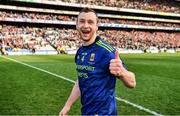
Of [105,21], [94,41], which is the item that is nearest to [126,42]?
[105,21]

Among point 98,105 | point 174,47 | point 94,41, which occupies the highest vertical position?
point 94,41

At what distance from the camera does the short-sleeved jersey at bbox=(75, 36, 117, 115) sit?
3947mm

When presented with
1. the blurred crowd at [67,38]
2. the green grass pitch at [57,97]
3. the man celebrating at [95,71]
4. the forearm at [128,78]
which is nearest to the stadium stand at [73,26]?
the blurred crowd at [67,38]

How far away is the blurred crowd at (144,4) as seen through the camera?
7429 centimetres

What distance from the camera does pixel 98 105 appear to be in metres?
4.00

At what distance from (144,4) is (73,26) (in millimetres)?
22613

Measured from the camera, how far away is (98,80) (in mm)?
3998

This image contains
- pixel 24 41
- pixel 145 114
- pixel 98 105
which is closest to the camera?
pixel 98 105

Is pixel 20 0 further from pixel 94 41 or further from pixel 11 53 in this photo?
pixel 94 41

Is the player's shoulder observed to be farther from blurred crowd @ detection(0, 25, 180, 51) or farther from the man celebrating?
blurred crowd @ detection(0, 25, 180, 51)

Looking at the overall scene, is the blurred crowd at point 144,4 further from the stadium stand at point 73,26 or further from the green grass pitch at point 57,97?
the green grass pitch at point 57,97

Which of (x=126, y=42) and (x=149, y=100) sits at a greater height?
(x=149, y=100)

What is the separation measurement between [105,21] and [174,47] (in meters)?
15.4

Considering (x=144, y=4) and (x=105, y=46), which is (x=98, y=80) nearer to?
(x=105, y=46)
